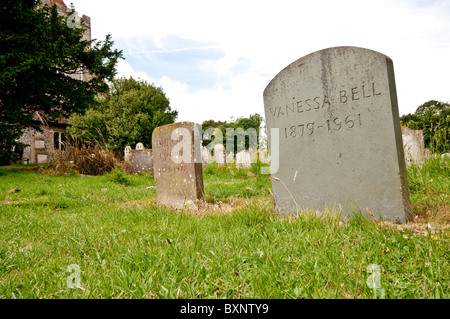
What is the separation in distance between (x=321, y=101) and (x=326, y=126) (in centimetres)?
27

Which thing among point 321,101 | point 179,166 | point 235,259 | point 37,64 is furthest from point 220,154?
point 235,259

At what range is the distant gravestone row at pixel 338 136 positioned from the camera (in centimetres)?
224

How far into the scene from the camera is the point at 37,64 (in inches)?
330

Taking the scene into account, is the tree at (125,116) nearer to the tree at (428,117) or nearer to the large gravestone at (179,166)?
the large gravestone at (179,166)

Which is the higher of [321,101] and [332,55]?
[332,55]

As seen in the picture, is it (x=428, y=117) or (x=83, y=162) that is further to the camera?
(x=428, y=117)

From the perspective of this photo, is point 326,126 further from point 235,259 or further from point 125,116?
point 125,116

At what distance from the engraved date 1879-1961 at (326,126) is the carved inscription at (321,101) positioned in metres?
0.15

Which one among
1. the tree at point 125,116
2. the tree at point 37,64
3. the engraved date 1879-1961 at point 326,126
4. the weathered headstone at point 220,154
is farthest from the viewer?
the tree at point 125,116

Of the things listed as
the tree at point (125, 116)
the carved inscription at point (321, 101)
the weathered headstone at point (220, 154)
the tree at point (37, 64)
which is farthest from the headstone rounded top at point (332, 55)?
the tree at point (125, 116)

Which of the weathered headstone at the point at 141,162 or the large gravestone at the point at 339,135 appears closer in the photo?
the large gravestone at the point at 339,135

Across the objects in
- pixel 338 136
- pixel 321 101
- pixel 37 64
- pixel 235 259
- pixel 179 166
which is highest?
pixel 37 64
